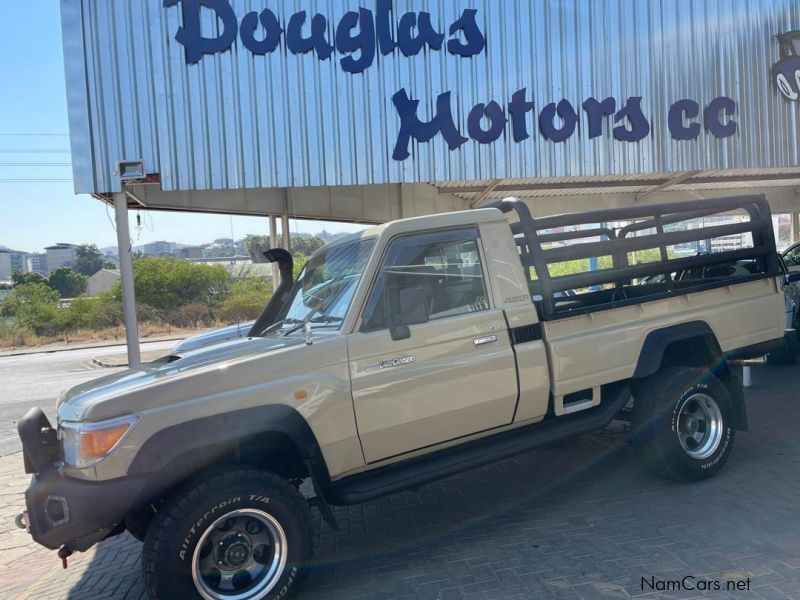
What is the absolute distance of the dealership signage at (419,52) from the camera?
8305 mm

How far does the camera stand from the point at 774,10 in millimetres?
10273

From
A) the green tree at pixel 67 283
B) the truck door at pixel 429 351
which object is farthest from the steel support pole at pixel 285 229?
the green tree at pixel 67 283

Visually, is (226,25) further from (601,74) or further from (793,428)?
(793,428)

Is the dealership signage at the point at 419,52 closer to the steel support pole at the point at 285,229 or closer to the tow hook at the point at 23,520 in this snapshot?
the steel support pole at the point at 285,229

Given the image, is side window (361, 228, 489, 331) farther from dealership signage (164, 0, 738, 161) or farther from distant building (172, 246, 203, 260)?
distant building (172, 246, 203, 260)

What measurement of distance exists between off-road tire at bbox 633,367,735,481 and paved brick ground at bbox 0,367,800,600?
166 mm

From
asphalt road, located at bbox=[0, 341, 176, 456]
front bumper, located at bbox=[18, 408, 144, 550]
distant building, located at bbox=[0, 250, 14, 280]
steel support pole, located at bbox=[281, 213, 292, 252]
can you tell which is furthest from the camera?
distant building, located at bbox=[0, 250, 14, 280]

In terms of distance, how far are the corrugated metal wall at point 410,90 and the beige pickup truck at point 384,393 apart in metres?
4.21

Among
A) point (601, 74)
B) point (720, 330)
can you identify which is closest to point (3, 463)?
point (720, 330)

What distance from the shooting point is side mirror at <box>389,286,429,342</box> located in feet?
11.2

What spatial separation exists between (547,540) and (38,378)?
15532mm

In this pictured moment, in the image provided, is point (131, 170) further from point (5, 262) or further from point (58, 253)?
point (5, 262)

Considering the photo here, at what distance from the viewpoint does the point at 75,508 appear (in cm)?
291
